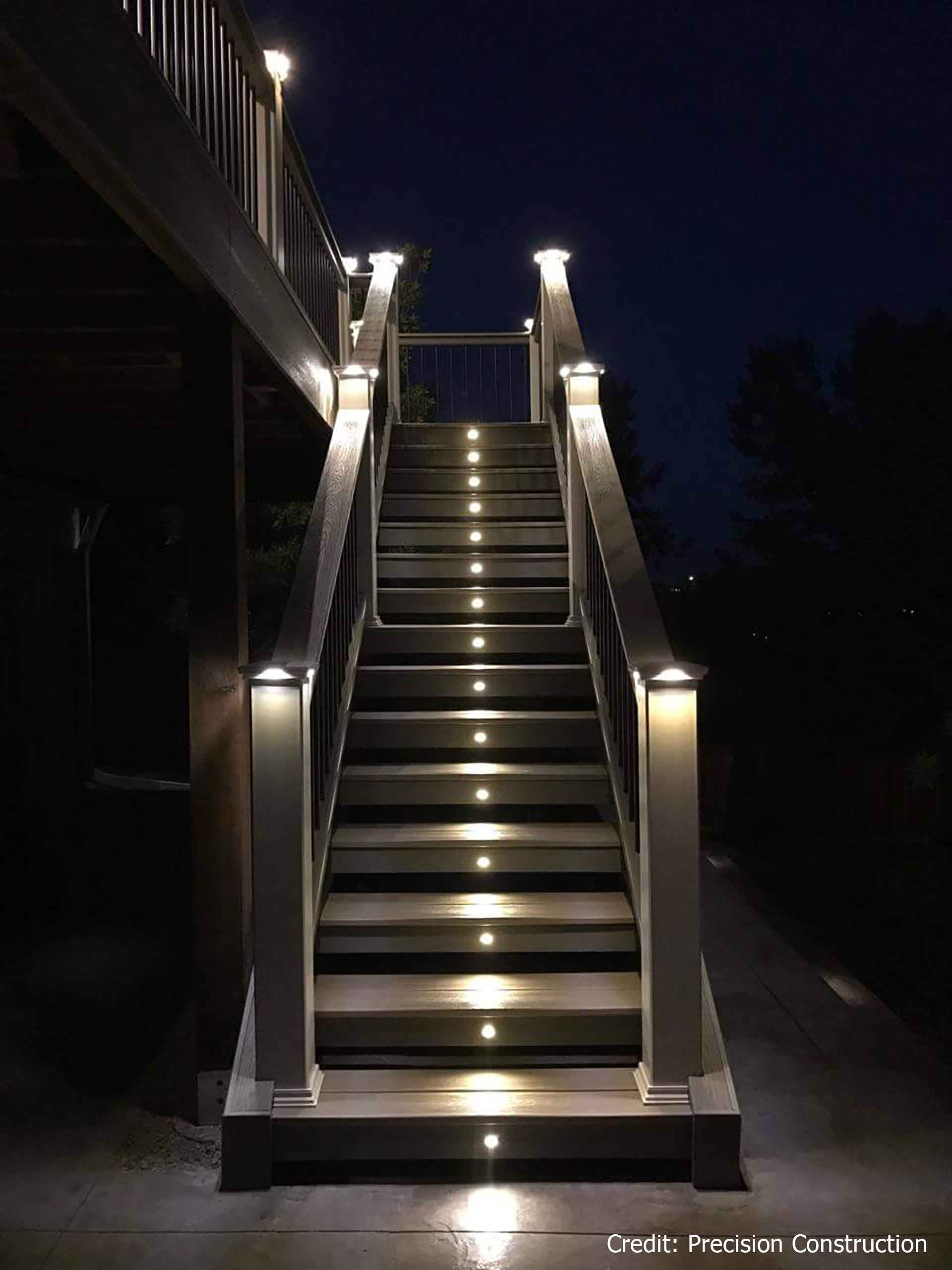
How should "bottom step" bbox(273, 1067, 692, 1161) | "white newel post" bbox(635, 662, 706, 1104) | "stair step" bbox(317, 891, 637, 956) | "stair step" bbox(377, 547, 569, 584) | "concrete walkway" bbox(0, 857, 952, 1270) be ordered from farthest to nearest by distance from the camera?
"stair step" bbox(377, 547, 569, 584) < "stair step" bbox(317, 891, 637, 956) < "white newel post" bbox(635, 662, 706, 1104) < "bottom step" bbox(273, 1067, 692, 1161) < "concrete walkway" bbox(0, 857, 952, 1270)

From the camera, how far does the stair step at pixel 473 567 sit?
5.48 meters

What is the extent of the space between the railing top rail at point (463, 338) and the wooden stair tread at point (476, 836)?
552cm

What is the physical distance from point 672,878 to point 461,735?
4.67ft

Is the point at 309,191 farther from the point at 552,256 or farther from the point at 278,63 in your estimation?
the point at 552,256

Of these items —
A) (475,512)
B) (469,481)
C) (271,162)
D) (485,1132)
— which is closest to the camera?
(485,1132)

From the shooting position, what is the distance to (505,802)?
13.3 ft

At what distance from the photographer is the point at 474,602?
516 cm

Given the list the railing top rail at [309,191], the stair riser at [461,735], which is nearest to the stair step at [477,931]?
the stair riser at [461,735]

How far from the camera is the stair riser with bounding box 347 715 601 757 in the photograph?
4301 millimetres

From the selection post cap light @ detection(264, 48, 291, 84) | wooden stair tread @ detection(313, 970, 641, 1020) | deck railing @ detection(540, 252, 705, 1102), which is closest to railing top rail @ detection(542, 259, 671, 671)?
deck railing @ detection(540, 252, 705, 1102)

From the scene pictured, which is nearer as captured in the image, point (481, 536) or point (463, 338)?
point (481, 536)

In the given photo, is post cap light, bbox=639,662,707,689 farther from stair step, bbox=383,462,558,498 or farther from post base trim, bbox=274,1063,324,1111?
stair step, bbox=383,462,558,498

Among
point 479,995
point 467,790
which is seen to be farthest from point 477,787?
point 479,995

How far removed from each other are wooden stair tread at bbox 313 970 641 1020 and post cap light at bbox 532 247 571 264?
5.21 metres
